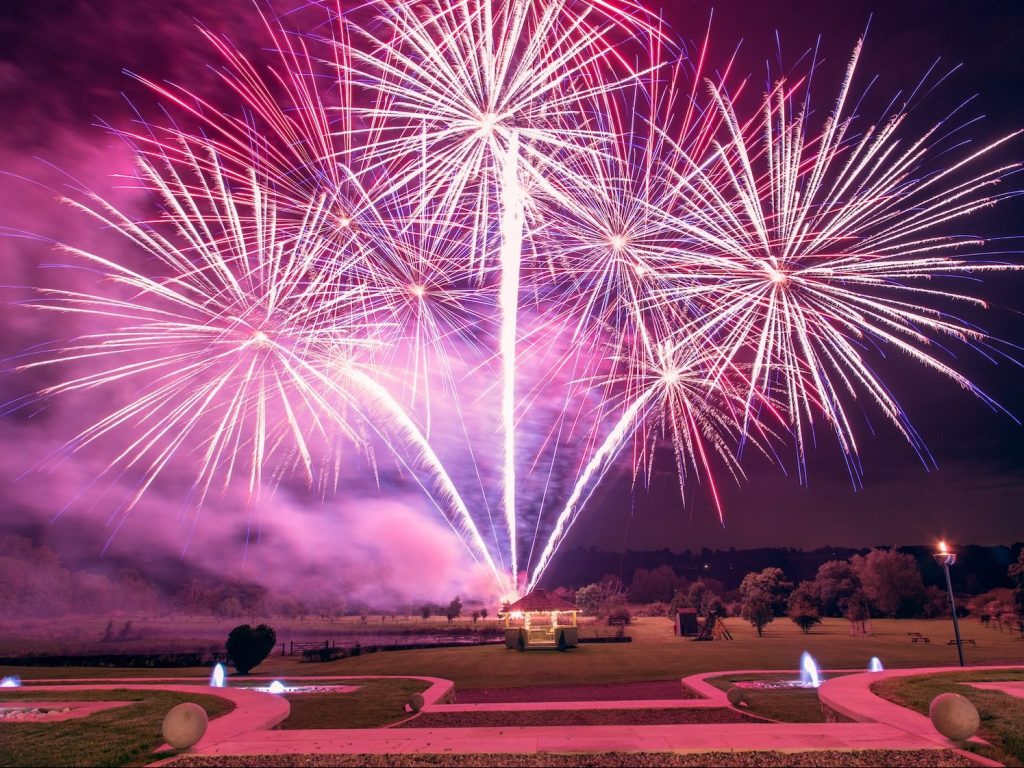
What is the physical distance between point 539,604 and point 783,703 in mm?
23869

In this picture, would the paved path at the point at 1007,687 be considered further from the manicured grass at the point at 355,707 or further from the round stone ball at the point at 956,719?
the manicured grass at the point at 355,707

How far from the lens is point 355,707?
14.9 metres

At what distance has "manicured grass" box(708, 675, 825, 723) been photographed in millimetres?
12688

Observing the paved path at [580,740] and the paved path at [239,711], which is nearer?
the paved path at [580,740]

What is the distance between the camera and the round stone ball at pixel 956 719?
28.6 ft

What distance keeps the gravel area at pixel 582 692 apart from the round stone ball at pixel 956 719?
25.1 ft

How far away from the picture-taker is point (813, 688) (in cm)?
1630

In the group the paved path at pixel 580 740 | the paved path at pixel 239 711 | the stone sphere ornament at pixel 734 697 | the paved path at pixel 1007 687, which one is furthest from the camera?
the stone sphere ornament at pixel 734 697

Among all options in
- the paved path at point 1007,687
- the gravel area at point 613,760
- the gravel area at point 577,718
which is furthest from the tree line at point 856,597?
the gravel area at point 613,760

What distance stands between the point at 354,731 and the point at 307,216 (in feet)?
42.3

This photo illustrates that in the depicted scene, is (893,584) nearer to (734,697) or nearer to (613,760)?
(734,697)

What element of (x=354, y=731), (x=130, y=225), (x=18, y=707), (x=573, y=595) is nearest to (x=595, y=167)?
(x=130, y=225)

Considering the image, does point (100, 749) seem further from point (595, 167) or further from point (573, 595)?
point (573, 595)

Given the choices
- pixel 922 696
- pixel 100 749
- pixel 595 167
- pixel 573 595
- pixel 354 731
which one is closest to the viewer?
pixel 100 749
